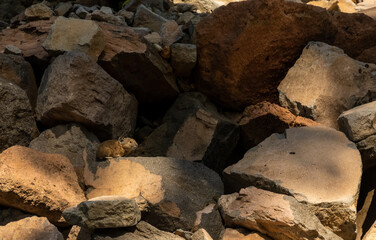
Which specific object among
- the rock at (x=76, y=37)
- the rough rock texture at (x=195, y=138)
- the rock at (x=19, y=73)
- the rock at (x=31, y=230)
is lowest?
the rough rock texture at (x=195, y=138)

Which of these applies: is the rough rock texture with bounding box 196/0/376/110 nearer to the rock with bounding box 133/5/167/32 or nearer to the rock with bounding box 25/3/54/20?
the rock with bounding box 133/5/167/32

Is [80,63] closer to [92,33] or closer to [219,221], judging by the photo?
[92,33]

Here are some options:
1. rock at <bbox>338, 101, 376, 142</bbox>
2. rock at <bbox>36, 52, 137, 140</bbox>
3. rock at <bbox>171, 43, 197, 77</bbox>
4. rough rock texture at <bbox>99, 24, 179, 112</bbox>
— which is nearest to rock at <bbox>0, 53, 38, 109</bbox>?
rock at <bbox>36, 52, 137, 140</bbox>

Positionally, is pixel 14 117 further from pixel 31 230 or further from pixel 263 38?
pixel 263 38

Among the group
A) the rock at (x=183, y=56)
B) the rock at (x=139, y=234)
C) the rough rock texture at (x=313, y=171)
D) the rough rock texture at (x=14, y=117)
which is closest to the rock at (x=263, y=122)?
the rough rock texture at (x=313, y=171)

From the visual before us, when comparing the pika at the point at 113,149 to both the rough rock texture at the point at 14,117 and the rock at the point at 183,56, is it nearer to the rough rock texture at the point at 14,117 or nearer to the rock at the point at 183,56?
the rough rock texture at the point at 14,117

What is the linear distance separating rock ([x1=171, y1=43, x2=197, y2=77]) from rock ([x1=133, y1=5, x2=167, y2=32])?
623 millimetres

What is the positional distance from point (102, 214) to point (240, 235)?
2.20 feet

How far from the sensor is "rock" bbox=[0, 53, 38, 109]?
119 inches

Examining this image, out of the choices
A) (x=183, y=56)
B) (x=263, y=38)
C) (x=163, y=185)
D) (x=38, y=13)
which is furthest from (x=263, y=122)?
(x=38, y=13)

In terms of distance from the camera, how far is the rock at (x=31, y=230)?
197 cm

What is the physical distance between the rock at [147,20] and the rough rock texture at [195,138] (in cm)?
101

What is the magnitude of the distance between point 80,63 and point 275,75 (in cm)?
148

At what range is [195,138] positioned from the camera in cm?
324
